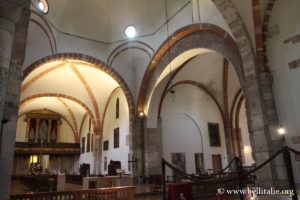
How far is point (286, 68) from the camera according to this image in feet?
22.2

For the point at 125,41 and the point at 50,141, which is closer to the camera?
the point at 125,41

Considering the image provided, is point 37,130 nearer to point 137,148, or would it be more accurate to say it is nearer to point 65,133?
point 65,133

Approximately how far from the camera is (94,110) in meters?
18.8

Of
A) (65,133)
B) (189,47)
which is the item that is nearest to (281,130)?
(189,47)

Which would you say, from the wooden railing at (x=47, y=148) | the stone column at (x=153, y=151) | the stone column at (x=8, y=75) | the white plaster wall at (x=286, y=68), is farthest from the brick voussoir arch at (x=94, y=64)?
the wooden railing at (x=47, y=148)

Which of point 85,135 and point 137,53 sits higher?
point 137,53

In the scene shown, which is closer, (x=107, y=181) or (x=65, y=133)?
(x=107, y=181)

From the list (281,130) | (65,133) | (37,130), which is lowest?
(281,130)

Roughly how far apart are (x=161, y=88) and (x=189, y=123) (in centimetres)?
383

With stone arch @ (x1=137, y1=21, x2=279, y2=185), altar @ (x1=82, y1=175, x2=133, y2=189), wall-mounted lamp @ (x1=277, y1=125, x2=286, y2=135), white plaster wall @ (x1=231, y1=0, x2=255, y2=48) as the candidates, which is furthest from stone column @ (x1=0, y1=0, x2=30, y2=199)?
altar @ (x1=82, y1=175, x2=133, y2=189)

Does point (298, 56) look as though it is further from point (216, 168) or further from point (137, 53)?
point (216, 168)

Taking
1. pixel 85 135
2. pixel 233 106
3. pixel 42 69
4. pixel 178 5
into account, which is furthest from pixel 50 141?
pixel 178 5

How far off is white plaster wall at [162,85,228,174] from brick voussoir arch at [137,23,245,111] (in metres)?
2.35

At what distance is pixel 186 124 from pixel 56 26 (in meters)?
9.58
